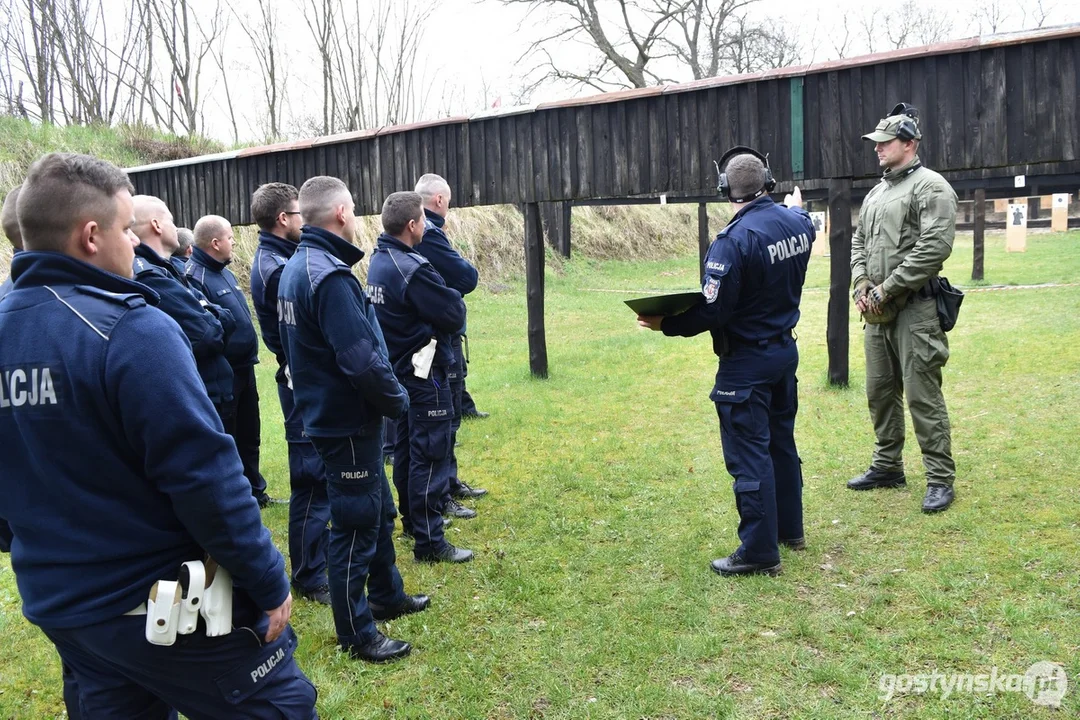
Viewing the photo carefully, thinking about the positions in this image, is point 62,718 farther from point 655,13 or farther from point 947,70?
point 655,13

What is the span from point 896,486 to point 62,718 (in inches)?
205

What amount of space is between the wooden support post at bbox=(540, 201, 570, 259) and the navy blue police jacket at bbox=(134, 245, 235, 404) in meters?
20.3

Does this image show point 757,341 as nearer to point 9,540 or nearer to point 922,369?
point 922,369

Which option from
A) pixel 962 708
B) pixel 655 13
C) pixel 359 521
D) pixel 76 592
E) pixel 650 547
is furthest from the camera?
pixel 655 13

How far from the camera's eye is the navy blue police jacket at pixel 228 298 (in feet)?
17.7

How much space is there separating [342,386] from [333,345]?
0.22 m

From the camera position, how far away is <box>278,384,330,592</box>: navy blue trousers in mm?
4418

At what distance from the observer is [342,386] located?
3549 mm

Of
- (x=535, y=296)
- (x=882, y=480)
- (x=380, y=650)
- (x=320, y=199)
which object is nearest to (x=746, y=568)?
(x=882, y=480)

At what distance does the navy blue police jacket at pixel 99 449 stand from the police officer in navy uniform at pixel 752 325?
2995 mm

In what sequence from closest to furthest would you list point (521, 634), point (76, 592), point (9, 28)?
point (76, 592) < point (521, 634) < point (9, 28)

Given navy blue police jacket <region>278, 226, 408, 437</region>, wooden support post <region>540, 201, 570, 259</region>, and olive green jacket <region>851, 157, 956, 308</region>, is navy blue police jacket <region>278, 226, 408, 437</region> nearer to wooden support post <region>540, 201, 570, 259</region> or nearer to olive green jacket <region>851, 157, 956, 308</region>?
olive green jacket <region>851, 157, 956, 308</region>

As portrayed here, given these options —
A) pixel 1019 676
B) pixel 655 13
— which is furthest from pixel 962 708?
pixel 655 13

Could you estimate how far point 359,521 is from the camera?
360cm
